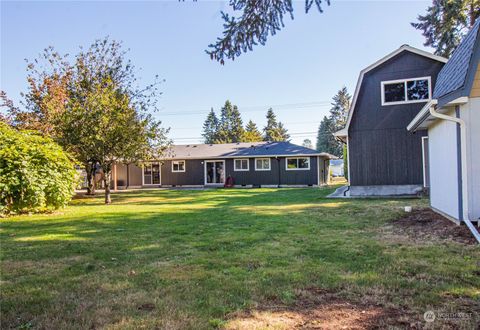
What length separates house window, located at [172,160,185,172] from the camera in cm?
2653

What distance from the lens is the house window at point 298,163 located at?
2309 centimetres

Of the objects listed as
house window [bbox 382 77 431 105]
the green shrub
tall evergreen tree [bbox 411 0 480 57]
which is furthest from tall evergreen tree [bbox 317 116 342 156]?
the green shrub

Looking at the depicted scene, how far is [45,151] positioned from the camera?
9953mm

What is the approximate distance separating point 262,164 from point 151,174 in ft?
29.7

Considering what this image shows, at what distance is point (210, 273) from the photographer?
3768 millimetres

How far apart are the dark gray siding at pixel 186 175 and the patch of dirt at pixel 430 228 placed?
1951cm

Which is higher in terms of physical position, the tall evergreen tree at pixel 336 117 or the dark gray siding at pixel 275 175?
the tall evergreen tree at pixel 336 117

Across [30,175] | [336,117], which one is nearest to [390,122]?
[30,175]

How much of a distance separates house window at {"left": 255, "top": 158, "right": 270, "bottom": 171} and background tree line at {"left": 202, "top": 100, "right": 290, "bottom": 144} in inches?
1287

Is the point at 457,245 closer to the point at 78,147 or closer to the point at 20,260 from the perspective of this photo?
the point at 20,260

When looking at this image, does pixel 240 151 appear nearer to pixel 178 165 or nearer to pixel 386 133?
pixel 178 165

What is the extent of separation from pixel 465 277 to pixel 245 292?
221cm

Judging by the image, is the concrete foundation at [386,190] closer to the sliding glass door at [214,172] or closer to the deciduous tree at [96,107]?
the deciduous tree at [96,107]
